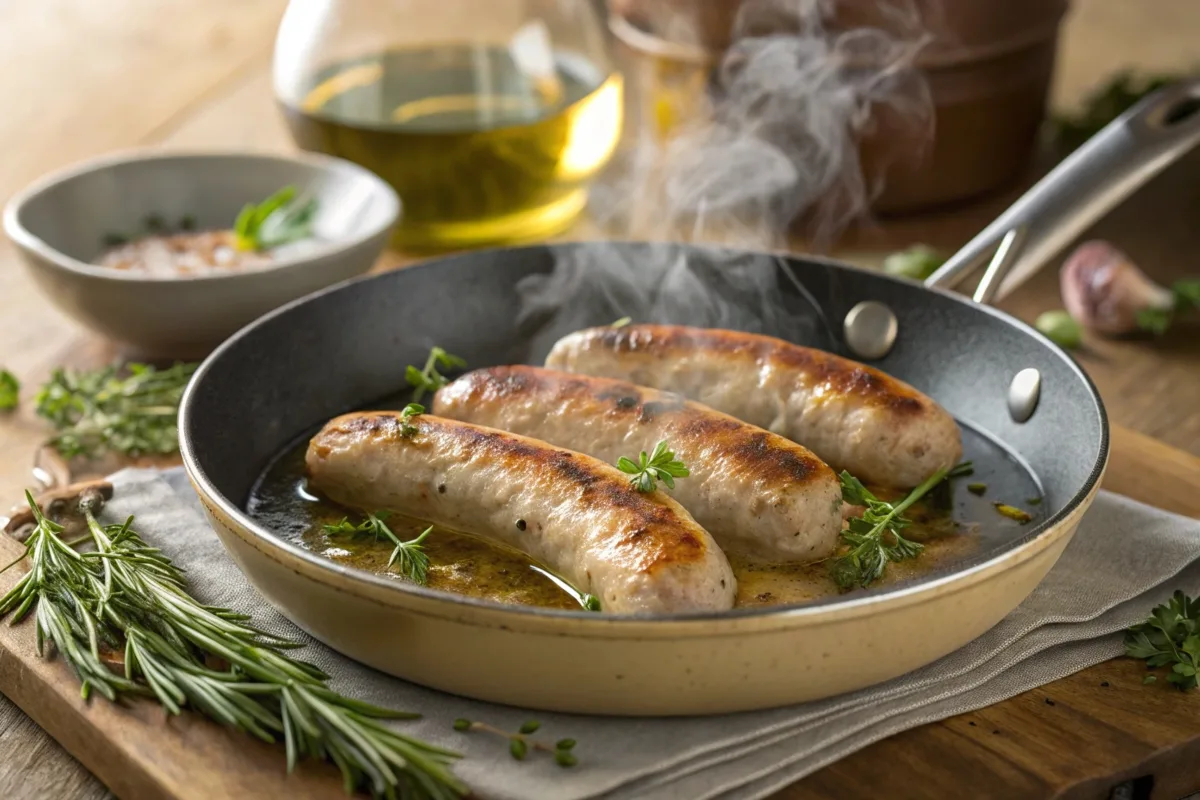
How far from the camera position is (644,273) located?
280cm

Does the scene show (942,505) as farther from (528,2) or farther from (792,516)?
(528,2)

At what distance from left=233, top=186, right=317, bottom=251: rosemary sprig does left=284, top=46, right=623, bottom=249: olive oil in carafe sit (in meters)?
0.23

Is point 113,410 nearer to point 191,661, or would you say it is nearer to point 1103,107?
point 191,661

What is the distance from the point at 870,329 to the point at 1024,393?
38 cm

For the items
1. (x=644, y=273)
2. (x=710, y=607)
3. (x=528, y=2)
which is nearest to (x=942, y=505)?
(x=710, y=607)

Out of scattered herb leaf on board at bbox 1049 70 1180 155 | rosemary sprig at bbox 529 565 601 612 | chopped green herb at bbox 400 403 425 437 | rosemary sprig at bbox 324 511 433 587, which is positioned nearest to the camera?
rosemary sprig at bbox 529 565 601 612

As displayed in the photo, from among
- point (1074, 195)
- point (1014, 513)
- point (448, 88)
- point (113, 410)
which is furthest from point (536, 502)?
point (448, 88)

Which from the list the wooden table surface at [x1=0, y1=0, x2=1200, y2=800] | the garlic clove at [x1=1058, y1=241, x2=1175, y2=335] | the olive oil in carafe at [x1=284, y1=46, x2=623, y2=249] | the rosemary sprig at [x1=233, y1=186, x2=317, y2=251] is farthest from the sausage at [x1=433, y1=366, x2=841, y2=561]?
the garlic clove at [x1=1058, y1=241, x2=1175, y2=335]

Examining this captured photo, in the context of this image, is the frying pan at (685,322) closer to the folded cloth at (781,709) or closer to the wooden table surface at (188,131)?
the folded cloth at (781,709)

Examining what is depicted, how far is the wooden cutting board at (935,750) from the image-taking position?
5.33 ft

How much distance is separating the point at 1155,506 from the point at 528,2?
209 cm

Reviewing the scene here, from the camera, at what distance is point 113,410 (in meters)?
2.69

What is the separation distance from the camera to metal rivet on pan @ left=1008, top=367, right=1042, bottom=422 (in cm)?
234

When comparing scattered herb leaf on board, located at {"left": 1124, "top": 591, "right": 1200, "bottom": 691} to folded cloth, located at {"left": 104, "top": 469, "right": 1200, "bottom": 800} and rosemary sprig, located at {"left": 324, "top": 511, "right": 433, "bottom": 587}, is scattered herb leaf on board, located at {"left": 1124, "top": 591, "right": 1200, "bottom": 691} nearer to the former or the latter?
folded cloth, located at {"left": 104, "top": 469, "right": 1200, "bottom": 800}
